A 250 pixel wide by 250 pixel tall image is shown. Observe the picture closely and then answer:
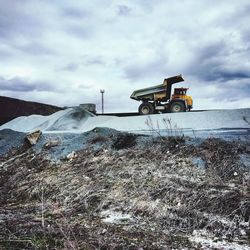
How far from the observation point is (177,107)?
377 inches

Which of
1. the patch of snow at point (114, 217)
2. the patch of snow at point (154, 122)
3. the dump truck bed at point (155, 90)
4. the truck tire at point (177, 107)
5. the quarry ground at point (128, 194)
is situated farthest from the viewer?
the dump truck bed at point (155, 90)

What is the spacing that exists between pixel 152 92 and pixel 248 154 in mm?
5118

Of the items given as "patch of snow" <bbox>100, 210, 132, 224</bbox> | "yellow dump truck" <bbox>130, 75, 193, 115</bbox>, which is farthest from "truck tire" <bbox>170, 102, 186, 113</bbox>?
"patch of snow" <bbox>100, 210, 132, 224</bbox>

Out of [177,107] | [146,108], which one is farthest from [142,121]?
[146,108]

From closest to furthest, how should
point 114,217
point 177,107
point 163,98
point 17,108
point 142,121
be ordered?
point 114,217 → point 142,121 → point 177,107 → point 163,98 → point 17,108

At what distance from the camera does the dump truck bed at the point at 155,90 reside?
9.95m

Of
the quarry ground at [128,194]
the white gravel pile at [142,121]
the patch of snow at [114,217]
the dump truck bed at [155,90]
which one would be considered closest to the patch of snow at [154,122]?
the white gravel pile at [142,121]

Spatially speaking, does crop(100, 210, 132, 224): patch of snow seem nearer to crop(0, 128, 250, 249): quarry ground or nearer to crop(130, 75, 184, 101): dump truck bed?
crop(0, 128, 250, 249): quarry ground

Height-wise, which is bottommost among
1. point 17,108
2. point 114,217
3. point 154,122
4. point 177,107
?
point 114,217

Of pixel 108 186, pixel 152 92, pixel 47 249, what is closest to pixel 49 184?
pixel 108 186

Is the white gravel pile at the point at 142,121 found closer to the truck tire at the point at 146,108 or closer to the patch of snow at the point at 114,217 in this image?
the truck tire at the point at 146,108

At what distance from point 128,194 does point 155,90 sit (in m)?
5.98

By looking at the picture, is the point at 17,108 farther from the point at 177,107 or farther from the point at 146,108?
the point at 177,107

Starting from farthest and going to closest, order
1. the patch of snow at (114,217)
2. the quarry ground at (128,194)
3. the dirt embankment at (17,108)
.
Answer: the dirt embankment at (17,108) → the patch of snow at (114,217) → the quarry ground at (128,194)
